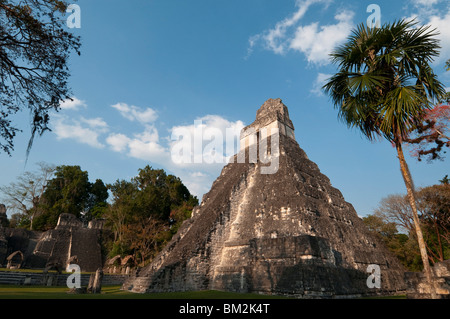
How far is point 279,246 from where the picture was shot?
9.45 m

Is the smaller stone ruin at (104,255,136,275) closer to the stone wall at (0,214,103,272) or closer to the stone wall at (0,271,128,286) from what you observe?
the stone wall at (0,214,103,272)

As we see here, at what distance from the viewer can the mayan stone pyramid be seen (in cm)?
866

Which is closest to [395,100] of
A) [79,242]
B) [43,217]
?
[79,242]

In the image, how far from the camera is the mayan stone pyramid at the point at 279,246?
8664mm

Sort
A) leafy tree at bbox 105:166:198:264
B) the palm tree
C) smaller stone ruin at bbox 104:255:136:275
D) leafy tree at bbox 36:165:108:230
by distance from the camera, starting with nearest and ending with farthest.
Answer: the palm tree → smaller stone ruin at bbox 104:255:136:275 → leafy tree at bbox 105:166:198:264 → leafy tree at bbox 36:165:108:230

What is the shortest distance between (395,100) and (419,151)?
5.06 meters

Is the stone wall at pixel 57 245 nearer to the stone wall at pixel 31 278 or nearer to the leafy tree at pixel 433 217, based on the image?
the stone wall at pixel 31 278

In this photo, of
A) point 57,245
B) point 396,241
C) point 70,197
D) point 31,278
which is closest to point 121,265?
point 57,245

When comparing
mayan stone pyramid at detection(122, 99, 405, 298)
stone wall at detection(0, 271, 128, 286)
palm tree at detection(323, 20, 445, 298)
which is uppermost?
palm tree at detection(323, 20, 445, 298)

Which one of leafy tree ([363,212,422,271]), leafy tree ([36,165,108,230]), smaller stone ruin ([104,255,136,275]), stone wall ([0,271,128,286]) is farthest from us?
leafy tree ([36,165,108,230])

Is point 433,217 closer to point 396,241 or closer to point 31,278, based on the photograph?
point 396,241

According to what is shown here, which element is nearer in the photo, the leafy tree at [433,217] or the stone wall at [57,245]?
the leafy tree at [433,217]

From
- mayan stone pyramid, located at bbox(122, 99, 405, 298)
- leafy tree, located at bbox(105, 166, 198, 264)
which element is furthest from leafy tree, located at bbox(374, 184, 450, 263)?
leafy tree, located at bbox(105, 166, 198, 264)

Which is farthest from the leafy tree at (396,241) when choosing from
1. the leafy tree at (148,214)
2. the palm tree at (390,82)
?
the leafy tree at (148,214)
